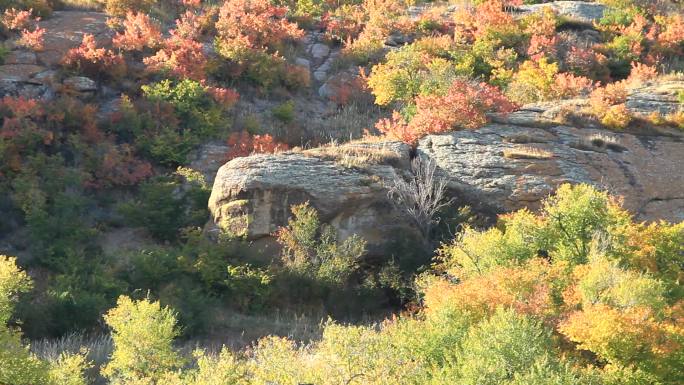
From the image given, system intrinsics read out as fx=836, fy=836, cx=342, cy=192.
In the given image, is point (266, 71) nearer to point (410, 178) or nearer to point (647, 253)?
point (410, 178)

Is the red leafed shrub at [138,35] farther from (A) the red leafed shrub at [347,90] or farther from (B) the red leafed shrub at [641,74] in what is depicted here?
(B) the red leafed shrub at [641,74]

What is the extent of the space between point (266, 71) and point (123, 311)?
14.4 metres

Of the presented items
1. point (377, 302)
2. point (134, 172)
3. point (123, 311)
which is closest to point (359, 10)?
point (134, 172)

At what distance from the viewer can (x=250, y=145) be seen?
878 inches

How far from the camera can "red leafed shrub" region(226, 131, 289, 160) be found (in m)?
21.9

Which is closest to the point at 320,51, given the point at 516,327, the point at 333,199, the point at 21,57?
the point at 21,57

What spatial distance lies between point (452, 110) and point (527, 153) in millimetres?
2417

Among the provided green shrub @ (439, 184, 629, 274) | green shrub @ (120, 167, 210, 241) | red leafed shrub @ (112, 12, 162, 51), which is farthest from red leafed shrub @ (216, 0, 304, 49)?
green shrub @ (439, 184, 629, 274)

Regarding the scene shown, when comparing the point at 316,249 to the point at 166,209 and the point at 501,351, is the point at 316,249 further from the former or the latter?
the point at 501,351

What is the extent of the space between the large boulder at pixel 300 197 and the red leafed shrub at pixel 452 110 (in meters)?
2.44

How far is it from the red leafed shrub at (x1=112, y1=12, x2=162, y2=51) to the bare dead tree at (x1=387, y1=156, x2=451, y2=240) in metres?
10.7

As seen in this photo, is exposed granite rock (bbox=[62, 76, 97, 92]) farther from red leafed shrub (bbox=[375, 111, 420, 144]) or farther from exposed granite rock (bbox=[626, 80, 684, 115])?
exposed granite rock (bbox=[626, 80, 684, 115])

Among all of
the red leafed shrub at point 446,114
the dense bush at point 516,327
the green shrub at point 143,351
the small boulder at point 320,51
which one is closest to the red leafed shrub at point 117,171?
the red leafed shrub at point 446,114

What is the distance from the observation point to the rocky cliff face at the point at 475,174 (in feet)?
61.3
